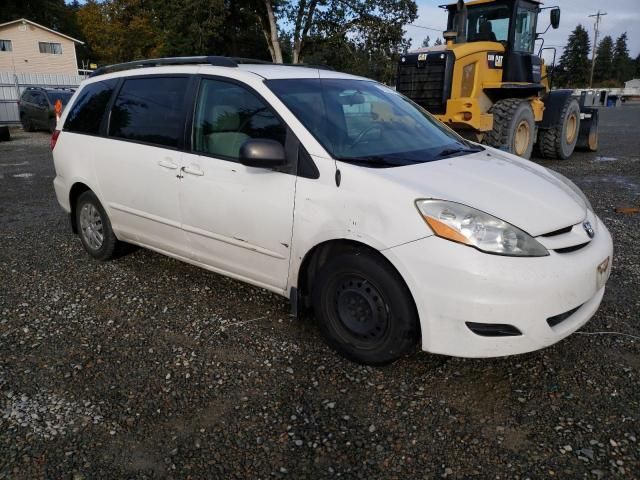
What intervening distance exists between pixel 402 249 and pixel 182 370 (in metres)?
1.48

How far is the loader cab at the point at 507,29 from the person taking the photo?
957 cm

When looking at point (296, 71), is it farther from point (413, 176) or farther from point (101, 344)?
point (101, 344)

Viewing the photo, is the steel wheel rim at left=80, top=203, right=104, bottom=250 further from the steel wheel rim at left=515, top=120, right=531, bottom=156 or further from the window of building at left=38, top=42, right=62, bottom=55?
the window of building at left=38, top=42, right=62, bottom=55

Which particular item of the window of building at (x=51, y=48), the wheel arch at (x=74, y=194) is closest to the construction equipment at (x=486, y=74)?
the wheel arch at (x=74, y=194)

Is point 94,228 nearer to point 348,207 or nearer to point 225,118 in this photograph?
point 225,118

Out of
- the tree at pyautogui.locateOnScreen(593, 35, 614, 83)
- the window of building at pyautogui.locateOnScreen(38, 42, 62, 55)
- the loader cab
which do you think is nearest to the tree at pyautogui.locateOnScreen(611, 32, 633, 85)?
the tree at pyautogui.locateOnScreen(593, 35, 614, 83)

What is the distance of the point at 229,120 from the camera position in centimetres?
354

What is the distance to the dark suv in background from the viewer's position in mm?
17062

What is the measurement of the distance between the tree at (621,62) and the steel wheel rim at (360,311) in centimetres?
11037

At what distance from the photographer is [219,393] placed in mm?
2820

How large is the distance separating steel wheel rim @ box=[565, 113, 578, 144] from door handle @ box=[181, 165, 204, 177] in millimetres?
10339

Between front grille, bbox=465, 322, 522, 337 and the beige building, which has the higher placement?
the beige building

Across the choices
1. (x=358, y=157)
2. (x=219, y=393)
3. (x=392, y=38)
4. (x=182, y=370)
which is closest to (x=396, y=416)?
(x=219, y=393)

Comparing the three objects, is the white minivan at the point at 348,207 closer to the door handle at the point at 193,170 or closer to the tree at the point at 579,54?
the door handle at the point at 193,170
